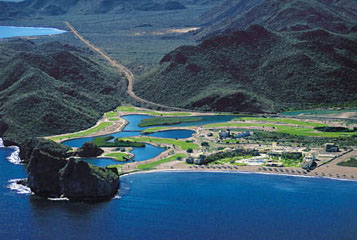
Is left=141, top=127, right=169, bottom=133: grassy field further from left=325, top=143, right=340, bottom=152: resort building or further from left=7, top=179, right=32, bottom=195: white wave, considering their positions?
left=7, top=179, right=32, bottom=195: white wave

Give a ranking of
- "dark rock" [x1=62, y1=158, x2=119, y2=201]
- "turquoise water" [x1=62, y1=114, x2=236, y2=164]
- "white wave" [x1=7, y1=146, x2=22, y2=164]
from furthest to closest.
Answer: "turquoise water" [x1=62, y1=114, x2=236, y2=164], "white wave" [x1=7, y1=146, x2=22, y2=164], "dark rock" [x1=62, y1=158, x2=119, y2=201]

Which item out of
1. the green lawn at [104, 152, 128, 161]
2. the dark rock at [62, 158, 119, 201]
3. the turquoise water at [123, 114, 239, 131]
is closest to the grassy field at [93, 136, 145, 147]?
the green lawn at [104, 152, 128, 161]

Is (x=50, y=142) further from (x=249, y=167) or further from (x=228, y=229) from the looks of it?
(x=228, y=229)

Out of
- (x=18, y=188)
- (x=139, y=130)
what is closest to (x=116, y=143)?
(x=139, y=130)

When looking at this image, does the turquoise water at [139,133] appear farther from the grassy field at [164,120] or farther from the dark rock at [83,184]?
the dark rock at [83,184]

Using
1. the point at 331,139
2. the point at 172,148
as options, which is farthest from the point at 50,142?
the point at 331,139

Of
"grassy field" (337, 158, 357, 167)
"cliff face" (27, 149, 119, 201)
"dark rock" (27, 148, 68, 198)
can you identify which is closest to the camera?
"cliff face" (27, 149, 119, 201)
